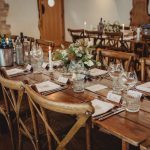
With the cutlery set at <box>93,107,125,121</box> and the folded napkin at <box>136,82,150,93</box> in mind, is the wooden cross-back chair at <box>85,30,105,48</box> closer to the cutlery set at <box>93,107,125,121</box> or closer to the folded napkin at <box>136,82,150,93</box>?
the folded napkin at <box>136,82,150,93</box>

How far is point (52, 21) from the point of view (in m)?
8.31

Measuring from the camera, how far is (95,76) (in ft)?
7.36

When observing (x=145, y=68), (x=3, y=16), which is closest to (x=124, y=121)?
(x=145, y=68)

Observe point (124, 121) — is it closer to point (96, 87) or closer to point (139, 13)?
point (96, 87)

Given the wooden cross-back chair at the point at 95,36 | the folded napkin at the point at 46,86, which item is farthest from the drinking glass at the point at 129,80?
the wooden cross-back chair at the point at 95,36

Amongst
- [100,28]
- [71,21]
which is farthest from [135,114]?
[71,21]

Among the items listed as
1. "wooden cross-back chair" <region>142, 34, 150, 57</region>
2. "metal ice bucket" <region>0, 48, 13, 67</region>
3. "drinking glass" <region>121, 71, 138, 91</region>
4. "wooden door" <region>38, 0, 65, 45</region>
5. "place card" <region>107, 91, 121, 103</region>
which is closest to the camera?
"place card" <region>107, 91, 121, 103</region>

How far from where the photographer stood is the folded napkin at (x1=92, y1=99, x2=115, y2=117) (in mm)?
1461

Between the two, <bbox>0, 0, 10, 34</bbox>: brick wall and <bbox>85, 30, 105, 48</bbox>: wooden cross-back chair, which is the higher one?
<bbox>0, 0, 10, 34</bbox>: brick wall

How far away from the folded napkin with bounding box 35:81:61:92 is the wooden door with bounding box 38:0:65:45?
20.2ft

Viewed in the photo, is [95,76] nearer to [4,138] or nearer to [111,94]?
[111,94]

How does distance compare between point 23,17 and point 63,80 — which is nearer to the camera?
point 63,80

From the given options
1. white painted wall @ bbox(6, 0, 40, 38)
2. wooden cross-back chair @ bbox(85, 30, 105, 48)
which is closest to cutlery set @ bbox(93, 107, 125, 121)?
wooden cross-back chair @ bbox(85, 30, 105, 48)

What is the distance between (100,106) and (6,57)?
5.10 feet
